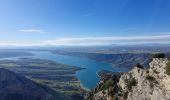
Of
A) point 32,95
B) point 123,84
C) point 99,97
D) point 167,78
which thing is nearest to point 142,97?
point 167,78

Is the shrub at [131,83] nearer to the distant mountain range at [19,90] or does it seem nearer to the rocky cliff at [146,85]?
the rocky cliff at [146,85]

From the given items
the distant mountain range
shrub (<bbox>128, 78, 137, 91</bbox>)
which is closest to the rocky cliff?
shrub (<bbox>128, 78, 137, 91</bbox>)

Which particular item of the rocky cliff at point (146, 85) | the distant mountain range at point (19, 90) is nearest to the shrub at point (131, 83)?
the rocky cliff at point (146, 85)

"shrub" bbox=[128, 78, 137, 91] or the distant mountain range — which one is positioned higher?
"shrub" bbox=[128, 78, 137, 91]

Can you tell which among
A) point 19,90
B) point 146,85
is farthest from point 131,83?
point 19,90

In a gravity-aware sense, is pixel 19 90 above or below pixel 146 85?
below

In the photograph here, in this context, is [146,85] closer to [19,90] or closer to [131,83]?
[131,83]

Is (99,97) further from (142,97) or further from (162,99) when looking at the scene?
(162,99)

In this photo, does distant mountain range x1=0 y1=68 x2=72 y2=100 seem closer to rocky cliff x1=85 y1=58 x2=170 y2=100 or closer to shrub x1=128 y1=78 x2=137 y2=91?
rocky cliff x1=85 y1=58 x2=170 y2=100
